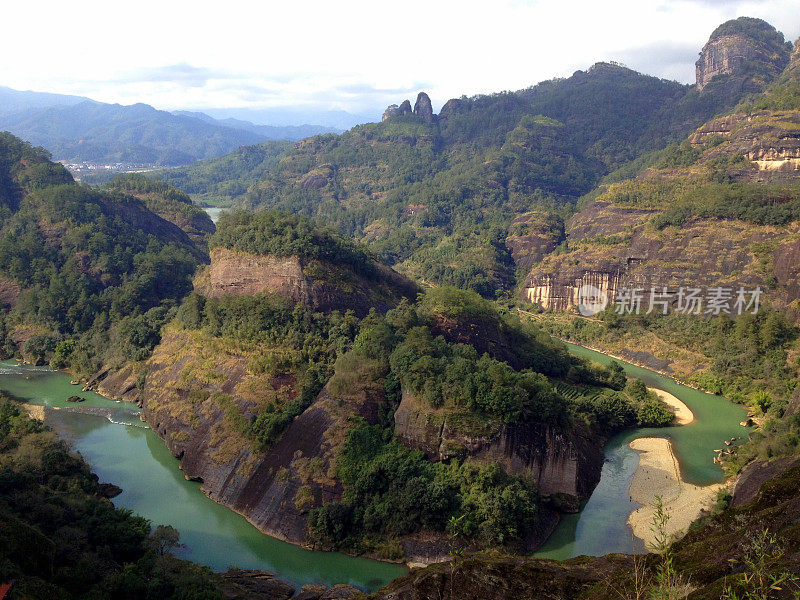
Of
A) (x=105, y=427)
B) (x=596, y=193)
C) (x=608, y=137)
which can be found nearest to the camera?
(x=105, y=427)

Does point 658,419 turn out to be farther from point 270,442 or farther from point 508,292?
point 508,292

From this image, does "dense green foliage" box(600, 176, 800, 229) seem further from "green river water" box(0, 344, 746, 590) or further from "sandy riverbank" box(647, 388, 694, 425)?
"sandy riverbank" box(647, 388, 694, 425)

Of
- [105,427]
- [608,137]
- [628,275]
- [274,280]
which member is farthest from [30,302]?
[608,137]

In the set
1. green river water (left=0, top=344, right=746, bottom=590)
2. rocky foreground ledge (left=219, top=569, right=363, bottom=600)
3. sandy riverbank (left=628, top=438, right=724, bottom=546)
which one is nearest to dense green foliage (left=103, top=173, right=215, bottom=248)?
green river water (left=0, top=344, right=746, bottom=590)

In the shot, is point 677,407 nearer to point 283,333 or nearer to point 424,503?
point 424,503

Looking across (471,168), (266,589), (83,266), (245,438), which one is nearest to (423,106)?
(471,168)
